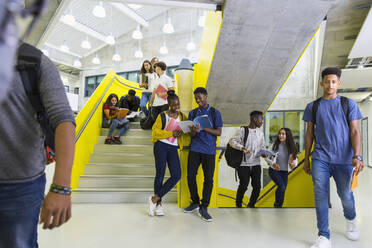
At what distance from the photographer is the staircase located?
3932 mm

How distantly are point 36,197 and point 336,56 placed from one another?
6.69 meters

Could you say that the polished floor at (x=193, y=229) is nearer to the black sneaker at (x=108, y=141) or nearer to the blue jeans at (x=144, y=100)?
the black sneaker at (x=108, y=141)

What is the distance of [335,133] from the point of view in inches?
99.6

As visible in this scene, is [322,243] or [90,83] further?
[90,83]

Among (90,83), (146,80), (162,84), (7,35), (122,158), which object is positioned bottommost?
(122,158)

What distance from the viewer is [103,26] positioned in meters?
17.0

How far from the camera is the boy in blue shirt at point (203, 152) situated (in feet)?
10.9

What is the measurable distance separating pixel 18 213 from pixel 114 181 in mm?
3403

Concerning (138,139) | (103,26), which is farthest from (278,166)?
(103,26)

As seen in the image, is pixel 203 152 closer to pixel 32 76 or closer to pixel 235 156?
pixel 235 156

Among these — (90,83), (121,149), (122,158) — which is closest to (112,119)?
(121,149)

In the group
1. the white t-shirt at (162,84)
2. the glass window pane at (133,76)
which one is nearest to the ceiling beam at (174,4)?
the white t-shirt at (162,84)

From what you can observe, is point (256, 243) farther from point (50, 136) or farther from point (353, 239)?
point (50, 136)

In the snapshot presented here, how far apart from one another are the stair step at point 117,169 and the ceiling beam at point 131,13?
12.4 meters
